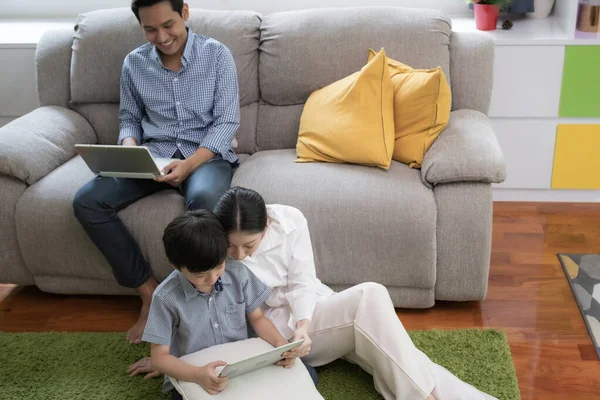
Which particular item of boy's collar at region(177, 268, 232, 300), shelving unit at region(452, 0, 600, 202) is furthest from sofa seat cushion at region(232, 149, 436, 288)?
shelving unit at region(452, 0, 600, 202)

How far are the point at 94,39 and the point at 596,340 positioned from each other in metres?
2.16

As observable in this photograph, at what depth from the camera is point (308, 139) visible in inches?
109

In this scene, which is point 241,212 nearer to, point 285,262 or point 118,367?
point 285,262

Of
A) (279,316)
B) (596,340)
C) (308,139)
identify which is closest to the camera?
(279,316)

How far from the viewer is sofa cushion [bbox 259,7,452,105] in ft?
9.38

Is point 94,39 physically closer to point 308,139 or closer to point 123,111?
point 123,111

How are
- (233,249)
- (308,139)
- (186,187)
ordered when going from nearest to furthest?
(233,249) < (186,187) < (308,139)

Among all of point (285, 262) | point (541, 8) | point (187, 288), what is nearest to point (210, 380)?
point (187, 288)

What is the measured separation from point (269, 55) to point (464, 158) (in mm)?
926

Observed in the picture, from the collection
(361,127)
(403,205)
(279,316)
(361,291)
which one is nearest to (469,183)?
(403,205)

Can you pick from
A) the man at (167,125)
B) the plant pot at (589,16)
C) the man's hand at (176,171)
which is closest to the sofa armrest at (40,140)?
the man at (167,125)

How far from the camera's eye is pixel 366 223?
245cm

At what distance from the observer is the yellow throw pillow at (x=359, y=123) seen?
2.64m

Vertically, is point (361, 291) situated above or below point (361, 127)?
below
